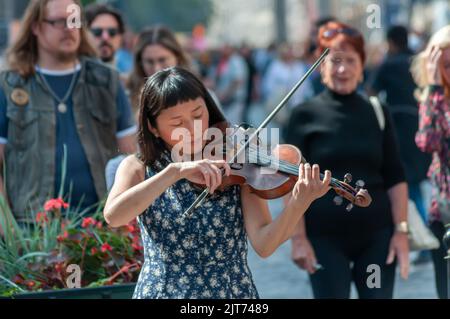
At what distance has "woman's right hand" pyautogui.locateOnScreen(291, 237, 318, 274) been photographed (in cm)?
502

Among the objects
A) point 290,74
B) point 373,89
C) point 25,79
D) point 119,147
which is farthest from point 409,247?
point 290,74

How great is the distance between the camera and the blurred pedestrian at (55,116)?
17.1ft

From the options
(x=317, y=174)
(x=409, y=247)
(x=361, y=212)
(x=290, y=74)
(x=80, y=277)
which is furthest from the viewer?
(x=290, y=74)

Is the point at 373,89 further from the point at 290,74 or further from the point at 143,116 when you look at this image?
the point at 290,74

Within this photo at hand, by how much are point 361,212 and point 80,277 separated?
4.29 ft

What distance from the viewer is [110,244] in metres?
4.62

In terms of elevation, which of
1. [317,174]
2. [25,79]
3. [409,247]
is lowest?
[409,247]

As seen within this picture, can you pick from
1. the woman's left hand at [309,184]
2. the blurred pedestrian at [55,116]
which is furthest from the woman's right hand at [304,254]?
the woman's left hand at [309,184]

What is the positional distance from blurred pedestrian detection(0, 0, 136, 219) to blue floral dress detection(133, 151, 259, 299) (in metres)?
1.67

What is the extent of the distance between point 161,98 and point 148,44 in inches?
123

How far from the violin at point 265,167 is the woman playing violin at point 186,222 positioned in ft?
0.19

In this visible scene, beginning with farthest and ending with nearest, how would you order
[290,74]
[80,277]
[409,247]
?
[290,74] < [409,247] < [80,277]

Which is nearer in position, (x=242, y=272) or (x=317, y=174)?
(x=317, y=174)

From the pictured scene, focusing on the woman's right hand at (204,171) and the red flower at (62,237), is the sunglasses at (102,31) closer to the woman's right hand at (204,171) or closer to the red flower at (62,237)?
the red flower at (62,237)
